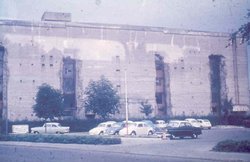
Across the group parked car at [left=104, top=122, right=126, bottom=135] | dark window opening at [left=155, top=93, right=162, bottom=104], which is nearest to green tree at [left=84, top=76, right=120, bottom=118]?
dark window opening at [left=155, top=93, right=162, bottom=104]

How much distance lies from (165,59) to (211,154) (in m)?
50.1

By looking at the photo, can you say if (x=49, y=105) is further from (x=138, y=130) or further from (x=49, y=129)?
(x=138, y=130)

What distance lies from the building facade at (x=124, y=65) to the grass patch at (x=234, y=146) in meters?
42.7

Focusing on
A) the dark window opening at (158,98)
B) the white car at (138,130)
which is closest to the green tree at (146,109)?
the dark window opening at (158,98)

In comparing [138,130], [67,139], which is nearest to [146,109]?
[138,130]

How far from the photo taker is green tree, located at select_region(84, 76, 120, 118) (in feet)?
173

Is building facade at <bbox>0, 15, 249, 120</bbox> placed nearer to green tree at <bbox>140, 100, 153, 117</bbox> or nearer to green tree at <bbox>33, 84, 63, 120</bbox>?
green tree at <bbox>140, 100, 153, 117</bbox>

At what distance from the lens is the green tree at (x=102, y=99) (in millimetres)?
52750

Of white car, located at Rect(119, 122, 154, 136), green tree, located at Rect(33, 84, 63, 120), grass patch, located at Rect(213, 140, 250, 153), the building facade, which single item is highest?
the building facade

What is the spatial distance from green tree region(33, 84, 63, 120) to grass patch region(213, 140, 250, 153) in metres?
33.4

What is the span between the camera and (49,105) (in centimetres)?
4841

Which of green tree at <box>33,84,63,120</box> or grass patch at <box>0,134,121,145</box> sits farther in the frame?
green tree at <box>33,84,63,120</box>

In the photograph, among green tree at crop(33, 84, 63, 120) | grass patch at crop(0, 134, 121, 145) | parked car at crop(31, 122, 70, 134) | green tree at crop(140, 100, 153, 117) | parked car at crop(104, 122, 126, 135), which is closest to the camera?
grass patch at crop(0, 134, 121, 145)

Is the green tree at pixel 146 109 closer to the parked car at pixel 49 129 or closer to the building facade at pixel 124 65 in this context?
the building facade at pixel 124 65
